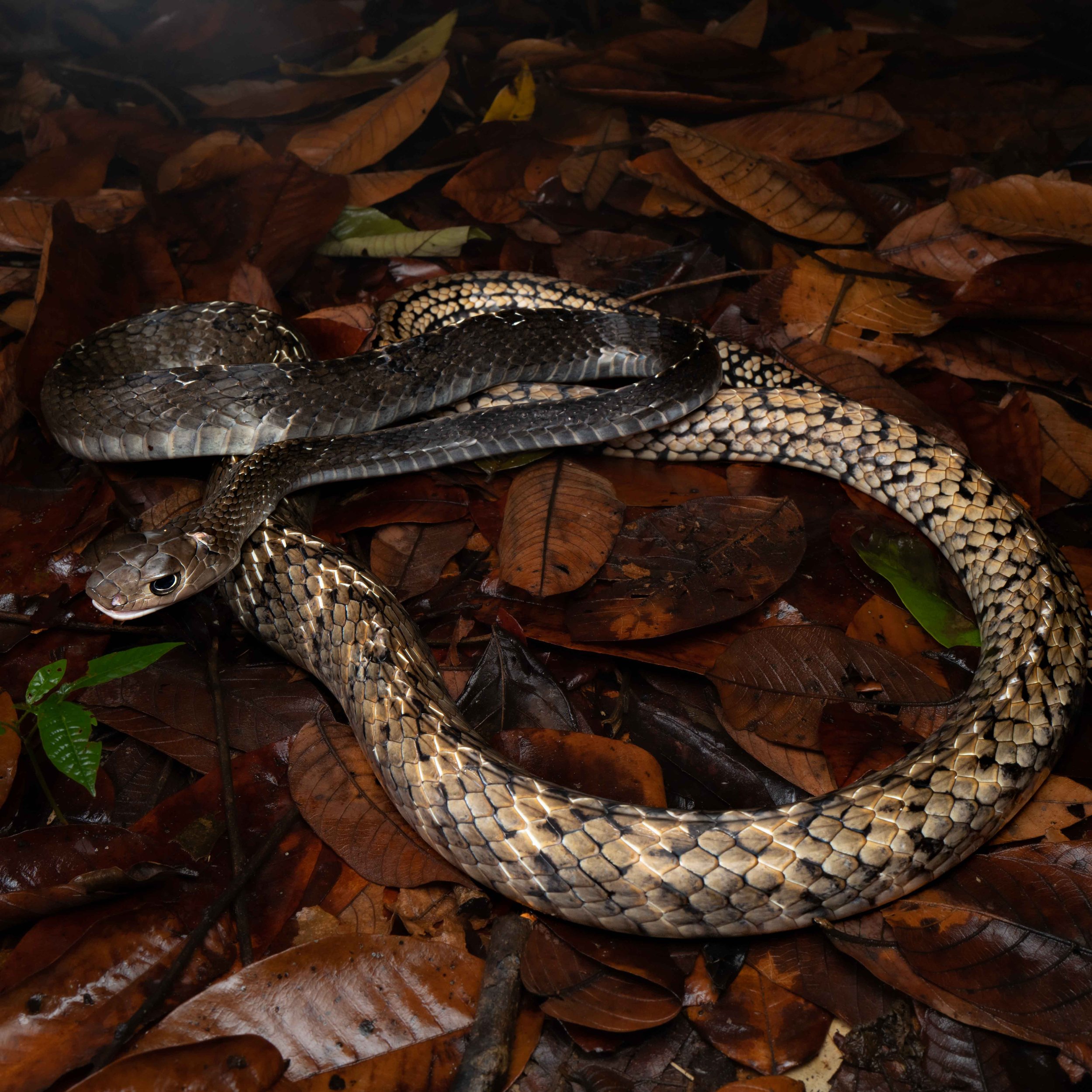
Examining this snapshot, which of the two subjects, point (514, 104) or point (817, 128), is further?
point (514, 104)

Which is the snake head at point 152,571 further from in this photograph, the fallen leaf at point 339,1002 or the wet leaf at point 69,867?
the fallen leaf at point 339,1002

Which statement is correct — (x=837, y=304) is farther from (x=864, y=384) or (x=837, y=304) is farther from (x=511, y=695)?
(x=511, y=695)

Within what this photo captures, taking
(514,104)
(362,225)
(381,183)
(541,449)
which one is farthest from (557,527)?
(514,104)

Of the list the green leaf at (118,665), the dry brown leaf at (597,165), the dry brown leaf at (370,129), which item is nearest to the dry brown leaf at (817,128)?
the dry brown leaf at (597,165)

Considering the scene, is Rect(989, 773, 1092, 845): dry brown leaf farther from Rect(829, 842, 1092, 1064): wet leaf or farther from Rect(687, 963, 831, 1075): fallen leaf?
Rect(687, 963, 831, 1075): fallen leaf

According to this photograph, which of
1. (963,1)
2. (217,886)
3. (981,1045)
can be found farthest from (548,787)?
(963,1)
